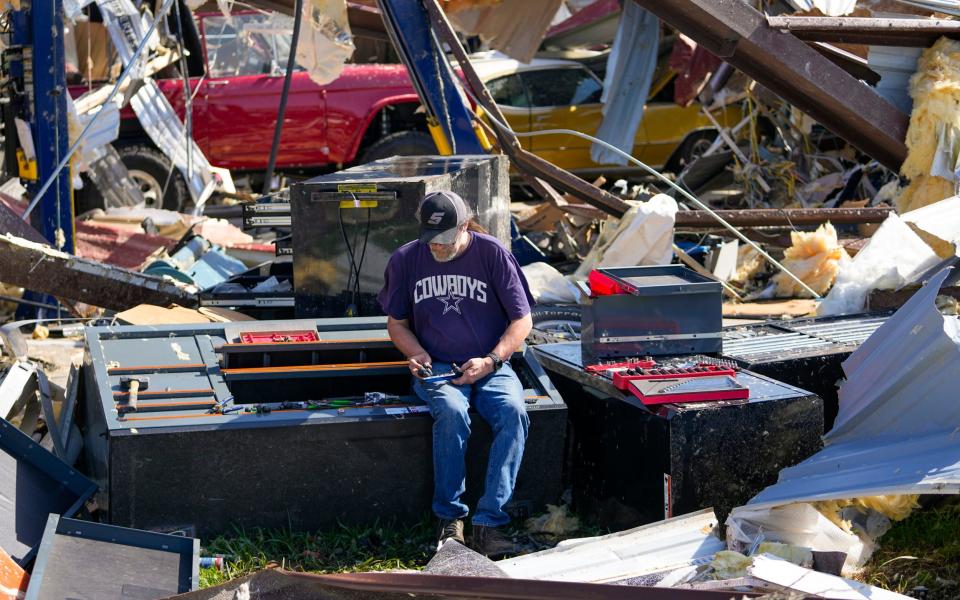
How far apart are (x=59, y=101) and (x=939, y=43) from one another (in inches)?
248

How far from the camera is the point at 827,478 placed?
4.53 metres

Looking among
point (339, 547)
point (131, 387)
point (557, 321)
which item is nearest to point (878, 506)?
point (339, 547)

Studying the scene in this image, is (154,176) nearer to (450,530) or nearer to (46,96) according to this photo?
(46,96)

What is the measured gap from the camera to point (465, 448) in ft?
16.4

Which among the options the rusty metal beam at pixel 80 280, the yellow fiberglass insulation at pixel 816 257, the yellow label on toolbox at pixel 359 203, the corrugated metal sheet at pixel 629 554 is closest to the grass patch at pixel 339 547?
the corrugated metal sheet at pixel 629 554

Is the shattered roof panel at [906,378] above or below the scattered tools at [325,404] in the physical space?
above

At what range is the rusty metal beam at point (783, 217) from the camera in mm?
8969

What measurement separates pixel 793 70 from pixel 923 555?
4468 mm

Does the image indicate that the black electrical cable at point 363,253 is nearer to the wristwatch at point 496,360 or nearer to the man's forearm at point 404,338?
the man's forearm at point 404,338

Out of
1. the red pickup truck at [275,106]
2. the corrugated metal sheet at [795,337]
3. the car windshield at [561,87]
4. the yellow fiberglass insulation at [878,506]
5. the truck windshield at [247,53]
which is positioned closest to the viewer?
the yellow fiberglass insulation at [878,506]

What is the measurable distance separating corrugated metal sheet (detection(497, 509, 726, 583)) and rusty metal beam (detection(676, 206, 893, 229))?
15.4ft

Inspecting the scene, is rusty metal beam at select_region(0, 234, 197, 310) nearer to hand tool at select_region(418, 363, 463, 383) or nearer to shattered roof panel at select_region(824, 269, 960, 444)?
hand tool at select_region(418, 363, 463, 383)

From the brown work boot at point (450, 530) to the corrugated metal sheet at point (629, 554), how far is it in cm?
33

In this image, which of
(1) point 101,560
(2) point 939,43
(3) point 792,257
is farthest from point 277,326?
(2) point 939,43
